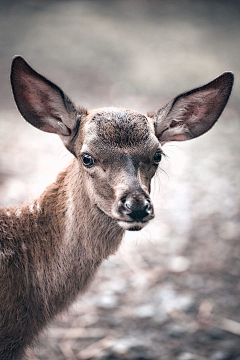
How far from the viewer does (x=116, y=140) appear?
2764 millimetres

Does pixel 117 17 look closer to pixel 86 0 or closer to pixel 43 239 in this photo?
pixel 86 0

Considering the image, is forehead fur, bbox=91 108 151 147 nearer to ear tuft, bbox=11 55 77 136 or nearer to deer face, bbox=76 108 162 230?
deer face, bbox=76 108 162 230

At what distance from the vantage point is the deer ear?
2967mm

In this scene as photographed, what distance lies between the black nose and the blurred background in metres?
1.05

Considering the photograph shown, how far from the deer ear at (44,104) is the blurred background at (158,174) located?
119 cm

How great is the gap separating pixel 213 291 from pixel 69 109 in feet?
8.47

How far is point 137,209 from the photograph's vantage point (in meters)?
2.51

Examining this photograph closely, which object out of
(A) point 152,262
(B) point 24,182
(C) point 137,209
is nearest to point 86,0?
(B) point 24,182

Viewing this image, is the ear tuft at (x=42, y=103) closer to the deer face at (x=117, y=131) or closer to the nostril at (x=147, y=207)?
the deer face at (x=117, y=131)

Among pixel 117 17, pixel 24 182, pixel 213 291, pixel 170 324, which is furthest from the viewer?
pixel 117 17

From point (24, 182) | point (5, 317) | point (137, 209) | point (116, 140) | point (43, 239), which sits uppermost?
point (116, 140)

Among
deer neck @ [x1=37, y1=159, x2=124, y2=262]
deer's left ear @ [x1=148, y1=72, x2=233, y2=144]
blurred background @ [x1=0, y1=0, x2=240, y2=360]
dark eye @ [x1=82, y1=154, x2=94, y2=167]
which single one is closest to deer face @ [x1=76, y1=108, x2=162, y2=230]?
dark eye @ [x1=82, y1=154, x2=94, y2=167]

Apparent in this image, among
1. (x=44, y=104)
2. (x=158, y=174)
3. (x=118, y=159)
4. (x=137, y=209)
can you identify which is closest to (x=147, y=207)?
(x=137, y=209)

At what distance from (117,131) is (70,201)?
63 centimetres
